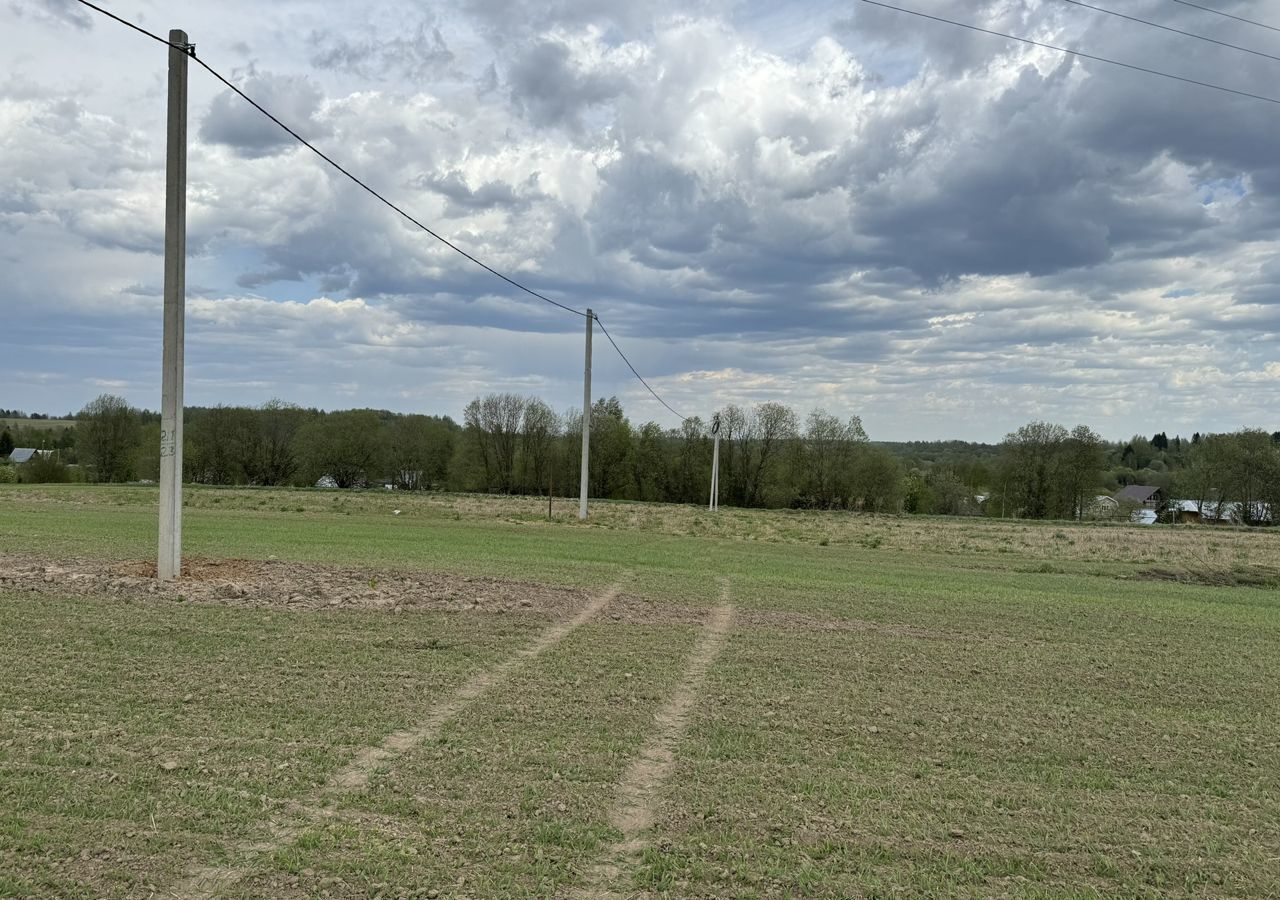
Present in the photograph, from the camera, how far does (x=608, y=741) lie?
7.00 meters

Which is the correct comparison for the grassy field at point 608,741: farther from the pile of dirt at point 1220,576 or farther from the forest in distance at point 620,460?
the forest in distance at point 620,460

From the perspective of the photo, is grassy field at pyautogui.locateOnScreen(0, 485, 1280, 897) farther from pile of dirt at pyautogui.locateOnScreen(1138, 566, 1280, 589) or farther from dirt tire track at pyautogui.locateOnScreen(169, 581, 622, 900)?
pile of dirt at pyautogui.locateOnScreen(1138, 566, 1280, 589)

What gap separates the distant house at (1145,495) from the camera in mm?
95188

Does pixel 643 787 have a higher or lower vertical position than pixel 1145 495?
lower

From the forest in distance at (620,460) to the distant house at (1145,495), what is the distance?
423 centimetres

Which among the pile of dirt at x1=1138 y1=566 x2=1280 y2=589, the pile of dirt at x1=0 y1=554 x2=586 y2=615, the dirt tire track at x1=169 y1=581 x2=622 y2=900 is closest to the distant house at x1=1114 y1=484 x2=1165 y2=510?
the pile of dirt at x1=1138 y1=566 x2=1280 y2=589

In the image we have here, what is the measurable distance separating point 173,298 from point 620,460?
7264 centimetres

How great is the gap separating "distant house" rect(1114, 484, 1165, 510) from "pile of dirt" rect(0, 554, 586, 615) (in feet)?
297

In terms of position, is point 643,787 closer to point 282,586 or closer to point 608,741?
point 608,741

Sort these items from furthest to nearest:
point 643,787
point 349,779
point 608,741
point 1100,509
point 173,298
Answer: point 1100,509 < point 173,298 < point 608,741 < point 643,787 < point 349,779

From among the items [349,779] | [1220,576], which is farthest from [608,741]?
[1220,576]

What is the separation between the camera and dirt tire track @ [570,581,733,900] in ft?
15.5

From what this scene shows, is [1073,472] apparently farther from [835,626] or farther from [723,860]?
[723,860]

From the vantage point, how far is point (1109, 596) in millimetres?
19844
